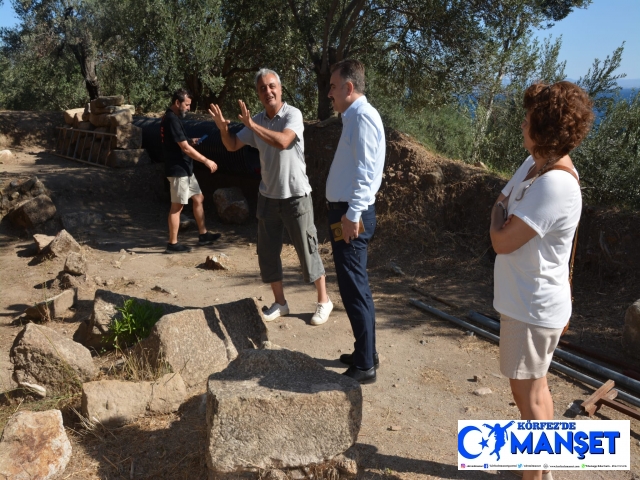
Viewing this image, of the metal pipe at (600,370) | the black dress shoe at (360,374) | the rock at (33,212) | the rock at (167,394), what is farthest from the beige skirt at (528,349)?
the rock at (33,212)

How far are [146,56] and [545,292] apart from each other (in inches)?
427

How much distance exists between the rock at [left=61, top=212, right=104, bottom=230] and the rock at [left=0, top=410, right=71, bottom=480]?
547 cm

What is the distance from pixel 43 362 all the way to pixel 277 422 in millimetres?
1908

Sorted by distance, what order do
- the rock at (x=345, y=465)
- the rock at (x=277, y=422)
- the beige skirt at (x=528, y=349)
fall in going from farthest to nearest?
1. the rock at (x=345, y=465)
2. the rock at (x=277, y=422)
3. the beige skirt at (x=528, y=349)

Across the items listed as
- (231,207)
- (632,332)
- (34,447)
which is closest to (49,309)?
(34,447)

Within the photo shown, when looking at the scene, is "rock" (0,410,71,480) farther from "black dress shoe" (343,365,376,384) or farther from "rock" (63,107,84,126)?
"rock" (63,107,84,126)

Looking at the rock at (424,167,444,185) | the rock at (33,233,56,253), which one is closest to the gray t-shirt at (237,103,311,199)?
the rock at (424,167,444,185)

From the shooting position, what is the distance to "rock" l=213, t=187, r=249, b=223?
8.58m

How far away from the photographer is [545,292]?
237 centimetres

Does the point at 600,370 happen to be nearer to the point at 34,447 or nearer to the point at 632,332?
the point at 632,332

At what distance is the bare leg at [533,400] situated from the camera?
246cm

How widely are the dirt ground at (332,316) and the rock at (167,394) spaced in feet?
0.20

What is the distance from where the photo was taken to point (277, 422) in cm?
277

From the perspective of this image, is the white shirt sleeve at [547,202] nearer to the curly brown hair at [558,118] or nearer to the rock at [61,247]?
the curly brown hair at [558,118]
